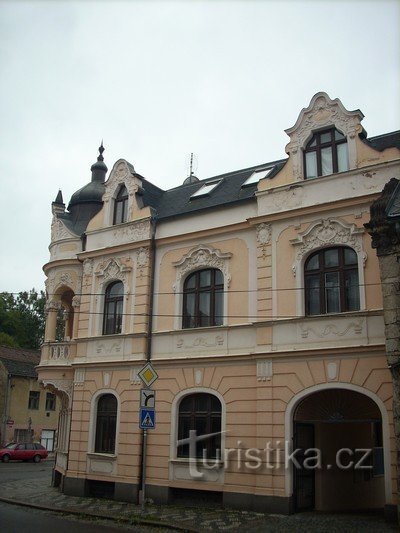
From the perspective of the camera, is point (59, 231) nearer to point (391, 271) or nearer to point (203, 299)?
point (203, 299)

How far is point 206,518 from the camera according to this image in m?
14.0

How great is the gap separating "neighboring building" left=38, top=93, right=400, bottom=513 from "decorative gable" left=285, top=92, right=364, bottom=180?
0.13 feet

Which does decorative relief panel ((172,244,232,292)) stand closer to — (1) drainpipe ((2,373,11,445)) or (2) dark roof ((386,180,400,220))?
(2) dark roof ((386,180,400,220))

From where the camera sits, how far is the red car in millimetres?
34750

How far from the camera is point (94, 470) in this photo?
708 inches

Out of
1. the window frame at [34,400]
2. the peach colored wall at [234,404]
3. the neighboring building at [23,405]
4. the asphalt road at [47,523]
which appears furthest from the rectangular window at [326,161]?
the window frame at [34,400]

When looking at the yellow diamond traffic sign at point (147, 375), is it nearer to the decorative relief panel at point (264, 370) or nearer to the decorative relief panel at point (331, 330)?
the decorative relief panel at point (264, 370)

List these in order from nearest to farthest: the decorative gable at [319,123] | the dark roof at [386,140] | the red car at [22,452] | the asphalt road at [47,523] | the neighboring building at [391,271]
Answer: the neighboring building at [391,271] < the asphalt road at [47,523] < the decorative gable at [319,123] < the dark roof at [386,140] < the red car at [22,452]

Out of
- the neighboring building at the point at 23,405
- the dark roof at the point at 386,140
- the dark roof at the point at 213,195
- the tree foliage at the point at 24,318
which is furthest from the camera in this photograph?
the tree foliage at the point at 24,318

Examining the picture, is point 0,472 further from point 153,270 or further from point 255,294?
point 255,294

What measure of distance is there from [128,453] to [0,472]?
42.4ft

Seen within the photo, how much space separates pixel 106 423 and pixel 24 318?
4952 cm

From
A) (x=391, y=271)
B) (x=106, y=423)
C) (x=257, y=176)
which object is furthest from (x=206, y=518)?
(x=257, y=176)

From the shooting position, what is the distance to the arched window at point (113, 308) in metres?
19.2
